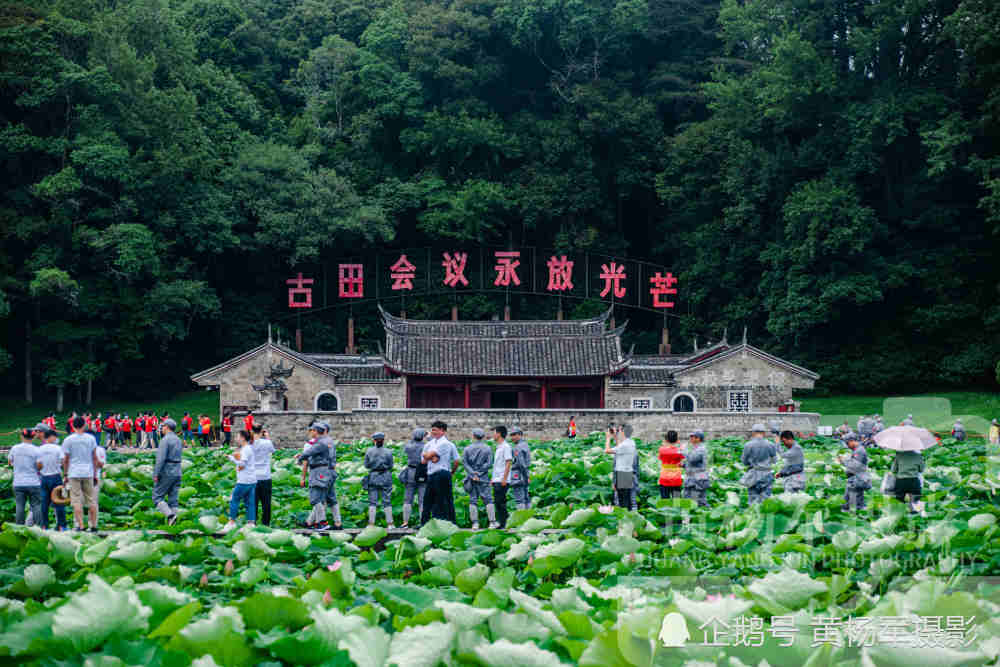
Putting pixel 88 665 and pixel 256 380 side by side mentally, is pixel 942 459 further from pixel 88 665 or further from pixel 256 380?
pixel 256 380

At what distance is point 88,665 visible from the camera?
2.96 metres

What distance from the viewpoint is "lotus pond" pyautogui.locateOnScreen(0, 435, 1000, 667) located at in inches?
126

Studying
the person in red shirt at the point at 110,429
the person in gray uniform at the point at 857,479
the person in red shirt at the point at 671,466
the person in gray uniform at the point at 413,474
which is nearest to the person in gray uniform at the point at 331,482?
the person in gray uniform at the point at 413,474

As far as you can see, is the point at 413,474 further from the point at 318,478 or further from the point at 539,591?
the point at 539,591

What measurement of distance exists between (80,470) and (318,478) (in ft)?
8.34

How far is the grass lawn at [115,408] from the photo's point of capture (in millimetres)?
26938

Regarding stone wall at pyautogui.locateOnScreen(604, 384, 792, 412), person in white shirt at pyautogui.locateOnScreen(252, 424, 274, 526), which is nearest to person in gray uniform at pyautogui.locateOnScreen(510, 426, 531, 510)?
person in white shirt at pyautogui.locateOnScreen(252, 424, 274, 526)

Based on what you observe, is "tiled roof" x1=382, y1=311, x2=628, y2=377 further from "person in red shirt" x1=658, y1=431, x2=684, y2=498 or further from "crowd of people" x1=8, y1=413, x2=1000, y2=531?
"person in red shirt" x1=658, y1=431, x2=684, y2=498

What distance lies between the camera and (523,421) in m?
21.5

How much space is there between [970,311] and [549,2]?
1902 centimetres

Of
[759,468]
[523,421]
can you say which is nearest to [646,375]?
[523,421]

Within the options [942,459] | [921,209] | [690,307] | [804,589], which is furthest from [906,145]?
[804,589]

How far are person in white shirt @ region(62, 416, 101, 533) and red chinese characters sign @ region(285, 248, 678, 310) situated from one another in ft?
72.9

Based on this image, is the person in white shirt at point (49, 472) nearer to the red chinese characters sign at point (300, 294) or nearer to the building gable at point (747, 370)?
the building gable at point (747, 370)
